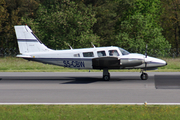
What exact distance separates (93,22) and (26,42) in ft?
91.9

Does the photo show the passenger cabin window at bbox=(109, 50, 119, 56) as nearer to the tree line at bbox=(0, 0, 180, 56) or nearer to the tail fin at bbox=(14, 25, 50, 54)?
the tail fin at bbox=(14, 25, 50, 54)

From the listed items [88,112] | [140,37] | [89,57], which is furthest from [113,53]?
[140,37]

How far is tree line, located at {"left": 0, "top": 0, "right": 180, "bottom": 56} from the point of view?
47.3 m

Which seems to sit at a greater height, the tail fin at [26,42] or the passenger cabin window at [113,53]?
the tail fin at [26,42]

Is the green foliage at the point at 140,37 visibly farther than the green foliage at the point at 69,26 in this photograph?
Yes

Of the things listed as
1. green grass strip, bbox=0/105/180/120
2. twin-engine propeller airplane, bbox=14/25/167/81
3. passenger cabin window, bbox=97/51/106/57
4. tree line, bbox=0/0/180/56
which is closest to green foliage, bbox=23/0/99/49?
tree line, bbox=0/0/180/56

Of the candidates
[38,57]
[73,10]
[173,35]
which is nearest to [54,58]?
[38,57]

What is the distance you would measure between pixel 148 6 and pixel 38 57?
43296mm

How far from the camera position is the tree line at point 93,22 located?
4731cm

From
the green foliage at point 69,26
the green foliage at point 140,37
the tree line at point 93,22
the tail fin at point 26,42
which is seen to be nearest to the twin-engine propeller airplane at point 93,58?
the tail fin at point 26,42

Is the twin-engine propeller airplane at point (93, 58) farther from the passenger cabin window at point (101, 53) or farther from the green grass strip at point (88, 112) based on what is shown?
the green grass strip at point (88, 112)

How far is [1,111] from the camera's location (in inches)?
371

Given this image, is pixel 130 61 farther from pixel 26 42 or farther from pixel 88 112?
pixel 88 112

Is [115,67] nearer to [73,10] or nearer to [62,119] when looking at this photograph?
[62,119]
